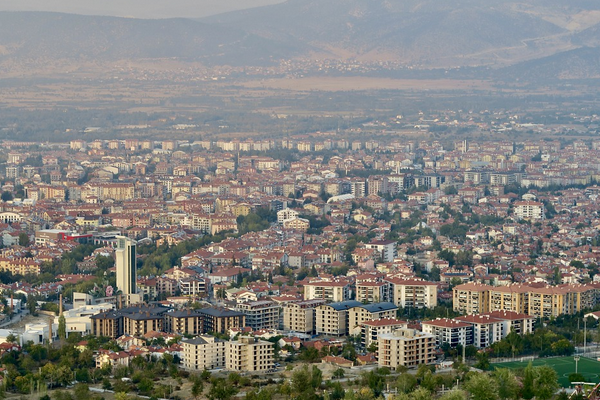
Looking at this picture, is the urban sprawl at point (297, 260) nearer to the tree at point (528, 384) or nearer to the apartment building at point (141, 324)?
the apartment building at point (141, 324)

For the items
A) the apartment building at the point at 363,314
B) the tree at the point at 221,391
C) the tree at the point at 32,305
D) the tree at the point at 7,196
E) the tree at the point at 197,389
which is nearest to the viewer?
the tree at the point at 221,391

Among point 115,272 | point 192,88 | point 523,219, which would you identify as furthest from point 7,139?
point 115,272

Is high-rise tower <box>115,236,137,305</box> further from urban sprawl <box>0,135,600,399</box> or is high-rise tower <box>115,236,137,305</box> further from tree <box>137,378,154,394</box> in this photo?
tree <box>137,378,154,394</box>

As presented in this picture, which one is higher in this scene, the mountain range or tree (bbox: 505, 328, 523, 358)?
the mountain range

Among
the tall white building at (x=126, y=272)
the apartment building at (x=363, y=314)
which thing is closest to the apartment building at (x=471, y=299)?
the apartment building at (x=363, y=314)

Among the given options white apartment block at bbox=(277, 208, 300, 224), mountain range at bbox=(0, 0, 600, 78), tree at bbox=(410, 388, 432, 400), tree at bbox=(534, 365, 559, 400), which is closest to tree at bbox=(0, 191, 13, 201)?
white apartment block at bbox=(277, 208, 300, 224)
